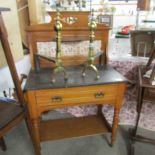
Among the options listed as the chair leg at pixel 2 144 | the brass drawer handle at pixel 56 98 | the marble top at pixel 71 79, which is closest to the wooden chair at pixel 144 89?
the marble top at pixel 71 79

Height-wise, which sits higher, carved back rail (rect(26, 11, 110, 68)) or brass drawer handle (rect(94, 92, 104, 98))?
carved back rail (rect(26, 11, 110, 68))

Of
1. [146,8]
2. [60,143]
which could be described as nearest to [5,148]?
[60,143]

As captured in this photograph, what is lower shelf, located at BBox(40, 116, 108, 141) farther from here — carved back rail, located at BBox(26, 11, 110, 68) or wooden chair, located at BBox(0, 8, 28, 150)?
carved back rail, located at BBox(26, 11, 110, 68)

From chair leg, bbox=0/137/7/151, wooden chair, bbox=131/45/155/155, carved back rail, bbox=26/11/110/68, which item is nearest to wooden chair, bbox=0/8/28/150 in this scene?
carved back rail, bbox=26/11/110/68

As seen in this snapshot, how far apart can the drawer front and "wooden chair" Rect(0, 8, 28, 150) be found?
122 millimetres

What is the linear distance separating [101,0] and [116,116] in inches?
61.2

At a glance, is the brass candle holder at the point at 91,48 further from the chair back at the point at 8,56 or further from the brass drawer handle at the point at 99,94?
the chair back at the point at 8,56

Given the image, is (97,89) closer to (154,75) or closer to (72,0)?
(154,75)

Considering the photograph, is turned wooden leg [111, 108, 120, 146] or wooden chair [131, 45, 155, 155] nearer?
wooden chair [131, 45, 155, 155]

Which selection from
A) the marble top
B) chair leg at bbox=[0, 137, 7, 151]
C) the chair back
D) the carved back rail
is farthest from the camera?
chair leg at bbox=[0, 137, 7, 151]

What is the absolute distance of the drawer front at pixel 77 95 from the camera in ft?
3.88

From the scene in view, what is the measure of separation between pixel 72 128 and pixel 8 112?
62cm

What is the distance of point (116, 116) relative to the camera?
140 cm

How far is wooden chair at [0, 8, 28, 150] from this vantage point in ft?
3.34
